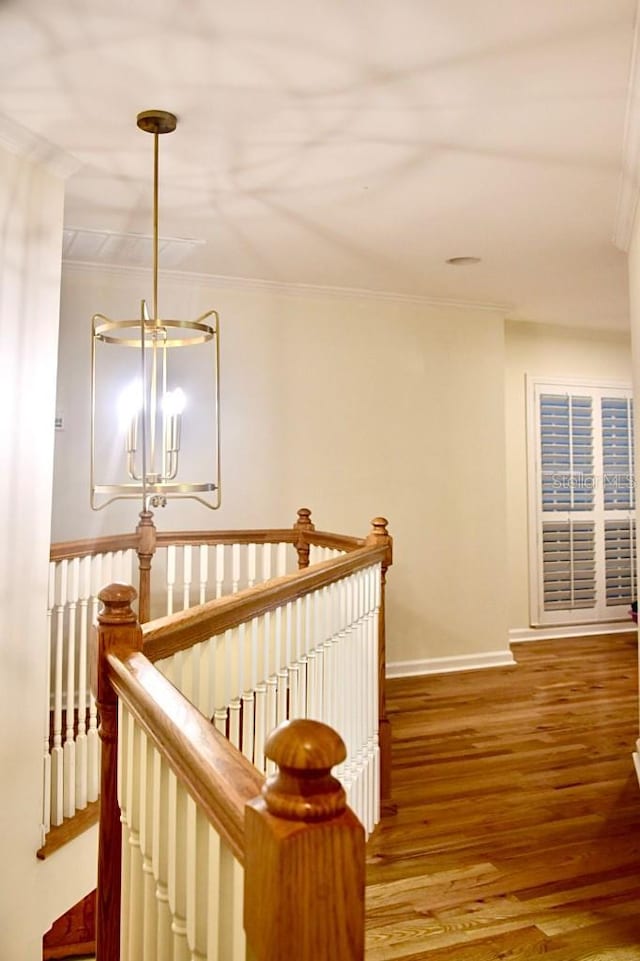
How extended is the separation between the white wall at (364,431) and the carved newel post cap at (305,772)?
13.4 feet

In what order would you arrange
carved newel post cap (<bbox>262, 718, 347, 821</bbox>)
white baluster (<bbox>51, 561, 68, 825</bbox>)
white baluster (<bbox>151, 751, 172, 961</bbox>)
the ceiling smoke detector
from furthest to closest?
the ceiling smoke detector, white baluster (<bbox>51, 561, 68, 825</bbox>), white baluster (<bbox>151, 751, 172, 961</bbox>), carved newel post cap (<bbox>262, 718, 347, 821</bbox>)

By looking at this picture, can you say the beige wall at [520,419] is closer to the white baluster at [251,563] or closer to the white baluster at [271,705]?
the white baluster at [251,563]

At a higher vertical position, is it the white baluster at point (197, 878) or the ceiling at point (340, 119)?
the ceiling at point (340, 119)

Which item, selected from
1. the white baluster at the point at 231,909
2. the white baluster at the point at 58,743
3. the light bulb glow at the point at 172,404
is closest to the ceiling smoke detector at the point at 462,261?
the light bulb glow at the point at 172,404

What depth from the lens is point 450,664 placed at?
18.2ft

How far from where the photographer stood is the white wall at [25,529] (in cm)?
289

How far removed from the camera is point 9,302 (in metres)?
2.93

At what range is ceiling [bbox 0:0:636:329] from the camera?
223 centimetres

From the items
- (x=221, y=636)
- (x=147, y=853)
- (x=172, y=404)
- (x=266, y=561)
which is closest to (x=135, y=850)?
(x=147, y=853)

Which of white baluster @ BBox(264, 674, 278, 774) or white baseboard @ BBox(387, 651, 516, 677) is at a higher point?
white baluster @ BBox(264, 674, 278, 774)

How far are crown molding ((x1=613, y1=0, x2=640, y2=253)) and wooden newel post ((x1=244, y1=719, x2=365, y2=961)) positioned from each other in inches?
92.1

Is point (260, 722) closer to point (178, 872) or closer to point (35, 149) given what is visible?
point (178, 872)

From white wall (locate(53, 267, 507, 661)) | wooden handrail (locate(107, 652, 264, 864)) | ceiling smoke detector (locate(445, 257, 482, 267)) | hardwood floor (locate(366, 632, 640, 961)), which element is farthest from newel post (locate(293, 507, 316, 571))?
wooden handrail (locate(107, 652, 264, 864))

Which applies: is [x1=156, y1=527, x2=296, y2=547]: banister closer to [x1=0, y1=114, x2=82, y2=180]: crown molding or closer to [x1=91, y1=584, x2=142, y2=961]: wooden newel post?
[x1=0, y1=114, x2=82, y2=180]: crown molding
